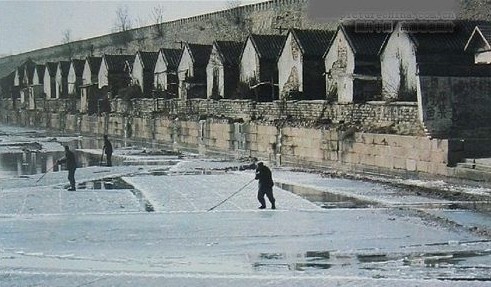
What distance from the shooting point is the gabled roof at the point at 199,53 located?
3672 centimetres

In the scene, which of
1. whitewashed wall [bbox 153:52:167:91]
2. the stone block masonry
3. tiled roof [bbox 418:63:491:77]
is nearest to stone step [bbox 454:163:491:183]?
the stone block masonry

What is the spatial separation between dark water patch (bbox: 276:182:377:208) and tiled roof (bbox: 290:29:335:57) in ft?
37.8

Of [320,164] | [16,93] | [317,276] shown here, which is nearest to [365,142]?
[320,164]

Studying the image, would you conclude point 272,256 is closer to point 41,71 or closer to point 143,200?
point 143,200

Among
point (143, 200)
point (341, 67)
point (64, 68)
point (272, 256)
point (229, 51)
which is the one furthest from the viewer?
point (64, 68)

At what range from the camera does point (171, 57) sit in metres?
41.2

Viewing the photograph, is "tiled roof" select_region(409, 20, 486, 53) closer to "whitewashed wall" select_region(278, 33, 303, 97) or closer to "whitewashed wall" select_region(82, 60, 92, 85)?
"whitewashed wall" select_region(278, 33, 303, 97)

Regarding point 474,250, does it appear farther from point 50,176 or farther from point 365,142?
point 50,176

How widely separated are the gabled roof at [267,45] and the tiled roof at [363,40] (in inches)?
215

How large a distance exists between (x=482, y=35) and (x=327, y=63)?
5864 millimetres

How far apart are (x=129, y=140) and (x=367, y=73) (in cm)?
1893

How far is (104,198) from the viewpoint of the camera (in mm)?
14797

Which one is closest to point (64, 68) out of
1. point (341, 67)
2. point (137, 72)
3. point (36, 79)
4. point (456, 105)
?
point (36, 79)

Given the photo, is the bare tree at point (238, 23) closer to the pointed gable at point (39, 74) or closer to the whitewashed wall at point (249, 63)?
the whitewashed wall at point (249, 63)
